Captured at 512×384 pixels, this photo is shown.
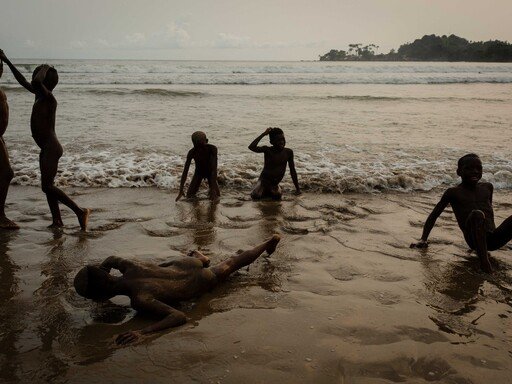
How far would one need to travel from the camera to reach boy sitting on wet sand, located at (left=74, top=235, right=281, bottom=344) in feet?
9.08

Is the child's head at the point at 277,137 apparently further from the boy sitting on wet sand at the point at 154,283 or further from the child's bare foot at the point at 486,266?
the child's bare foot at the point at 486,266

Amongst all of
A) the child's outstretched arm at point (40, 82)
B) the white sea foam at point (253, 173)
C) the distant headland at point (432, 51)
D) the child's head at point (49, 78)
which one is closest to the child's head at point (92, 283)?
the child's outstretched arm at point (40, 82)

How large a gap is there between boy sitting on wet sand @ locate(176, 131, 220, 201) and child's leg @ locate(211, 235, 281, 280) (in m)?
2.22

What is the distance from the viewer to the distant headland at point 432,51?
7826 cm

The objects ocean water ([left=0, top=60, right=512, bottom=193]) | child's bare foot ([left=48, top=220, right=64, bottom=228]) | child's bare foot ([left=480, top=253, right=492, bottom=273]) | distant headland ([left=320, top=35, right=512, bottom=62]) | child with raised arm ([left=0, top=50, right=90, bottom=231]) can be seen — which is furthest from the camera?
distant headland ([left=320, top=35, right=512, bottom=62])

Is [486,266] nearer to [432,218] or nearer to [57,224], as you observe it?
[432,218]

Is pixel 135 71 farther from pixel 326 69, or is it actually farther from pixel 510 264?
pixel 510 264

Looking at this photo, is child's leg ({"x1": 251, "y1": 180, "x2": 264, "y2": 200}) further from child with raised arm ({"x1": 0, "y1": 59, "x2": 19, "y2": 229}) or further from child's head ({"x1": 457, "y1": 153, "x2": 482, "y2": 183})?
child with raised arm ({"x1": 0, "y1": 59, "x2": 19, "y2": 229})

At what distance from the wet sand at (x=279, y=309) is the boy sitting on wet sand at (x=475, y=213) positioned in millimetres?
212

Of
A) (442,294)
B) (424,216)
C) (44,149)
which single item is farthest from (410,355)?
(44,149)

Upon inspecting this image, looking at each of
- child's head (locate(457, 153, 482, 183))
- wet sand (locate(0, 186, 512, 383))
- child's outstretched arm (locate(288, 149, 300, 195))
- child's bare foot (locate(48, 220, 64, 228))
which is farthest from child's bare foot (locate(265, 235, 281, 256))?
child's bare foot (locate(48, 220, 64, 228))

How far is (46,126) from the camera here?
4422 millimetres

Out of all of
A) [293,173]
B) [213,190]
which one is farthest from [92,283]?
[293,173]

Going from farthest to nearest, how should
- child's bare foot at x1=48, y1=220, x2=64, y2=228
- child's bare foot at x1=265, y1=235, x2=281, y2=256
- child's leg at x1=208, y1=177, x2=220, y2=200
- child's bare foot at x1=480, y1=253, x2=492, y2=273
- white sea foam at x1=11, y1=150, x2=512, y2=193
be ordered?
1. white sea foam at x1=11, y1=150, x2=512, y2=193
2. child's leg at x1=208, y1=177, x2=220, y2=200
3. child's bare foot at x1=48, y1=220, x2=64, y2=228
4. child's bare foot at x1=265, y1=235, x2=281, y2=256
5. child's bare foot at x1=480, y1=253, x2=492, y2=273
